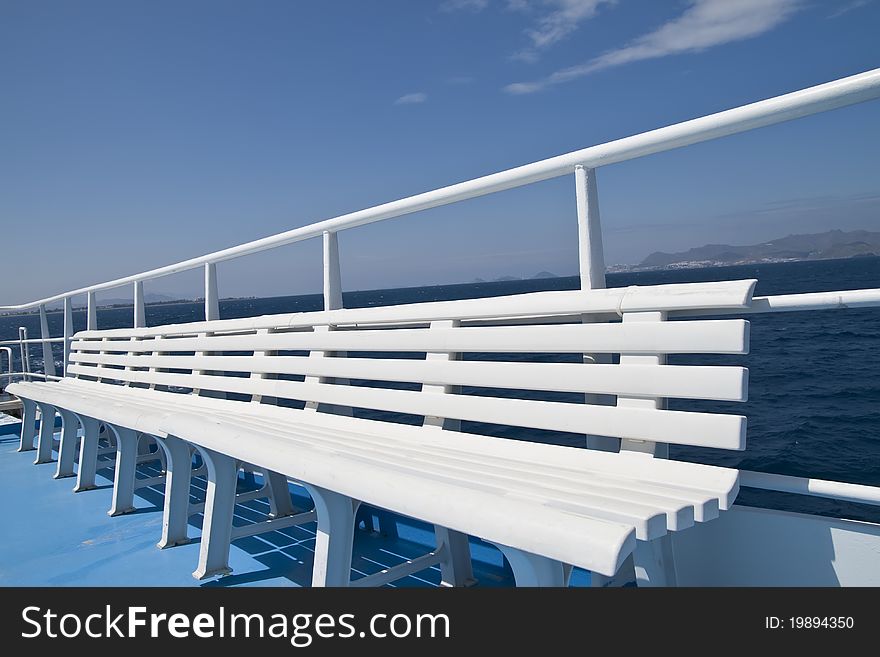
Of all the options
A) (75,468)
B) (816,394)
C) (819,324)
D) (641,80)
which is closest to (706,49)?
(641,80)

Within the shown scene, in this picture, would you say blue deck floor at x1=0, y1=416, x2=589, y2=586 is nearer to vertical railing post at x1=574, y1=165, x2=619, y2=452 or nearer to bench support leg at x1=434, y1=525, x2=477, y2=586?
bench support leg at x1=434, y1=525, x2=477, y2=586

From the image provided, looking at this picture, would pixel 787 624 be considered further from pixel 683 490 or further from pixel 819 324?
pixel 819 324

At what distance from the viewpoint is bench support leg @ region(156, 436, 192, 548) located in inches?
98.5

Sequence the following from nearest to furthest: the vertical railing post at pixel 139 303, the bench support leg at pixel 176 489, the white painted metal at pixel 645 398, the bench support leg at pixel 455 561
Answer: the white painted metal at pixel 645 398 → the bench support leg at pixel 455 561 → the bench support leg at pixel 176 489 → the vertical railing post at pixel 139 303

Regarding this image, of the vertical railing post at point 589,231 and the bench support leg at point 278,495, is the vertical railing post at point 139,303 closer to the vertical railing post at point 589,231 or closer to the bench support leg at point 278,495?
the bench support leg at point 278,495

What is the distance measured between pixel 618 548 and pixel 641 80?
6326 cm

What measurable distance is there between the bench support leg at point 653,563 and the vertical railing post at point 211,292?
3.08 m

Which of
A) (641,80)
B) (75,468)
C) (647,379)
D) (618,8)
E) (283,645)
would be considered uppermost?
(618,8)

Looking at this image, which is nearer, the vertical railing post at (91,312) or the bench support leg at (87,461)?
the bench support leg at (87,461)

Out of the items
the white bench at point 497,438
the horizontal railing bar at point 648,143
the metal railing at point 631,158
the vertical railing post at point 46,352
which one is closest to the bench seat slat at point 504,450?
the white bench at point 497,438

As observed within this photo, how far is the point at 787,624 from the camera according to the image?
1.23 meters

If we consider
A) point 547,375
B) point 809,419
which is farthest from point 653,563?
point 809,419

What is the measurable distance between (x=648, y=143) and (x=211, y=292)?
10.0ft

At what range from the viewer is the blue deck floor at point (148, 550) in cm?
232
